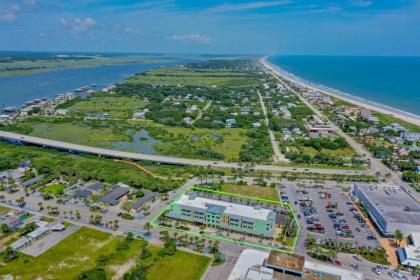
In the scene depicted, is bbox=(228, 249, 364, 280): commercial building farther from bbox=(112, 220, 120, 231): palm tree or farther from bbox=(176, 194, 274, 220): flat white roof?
bbox=(112, 220, 120, 231): palm tree

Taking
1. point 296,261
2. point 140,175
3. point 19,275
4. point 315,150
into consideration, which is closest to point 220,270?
point 296,261

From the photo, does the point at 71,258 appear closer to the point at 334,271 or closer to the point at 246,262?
the point at 246,262

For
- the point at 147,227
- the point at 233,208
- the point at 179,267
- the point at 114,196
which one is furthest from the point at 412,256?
the point at 114,196

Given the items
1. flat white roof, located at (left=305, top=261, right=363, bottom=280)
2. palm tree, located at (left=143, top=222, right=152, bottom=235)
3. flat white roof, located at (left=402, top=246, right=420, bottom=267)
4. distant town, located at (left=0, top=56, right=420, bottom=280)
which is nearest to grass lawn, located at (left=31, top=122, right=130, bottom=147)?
distant town, located at (left=0, top=56, right=420, bottom=280)

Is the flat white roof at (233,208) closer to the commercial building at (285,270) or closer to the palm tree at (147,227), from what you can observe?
the palm tree at (147,227)

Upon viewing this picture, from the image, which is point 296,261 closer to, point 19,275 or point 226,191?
point 226,191

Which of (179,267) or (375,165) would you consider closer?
(179,267)
